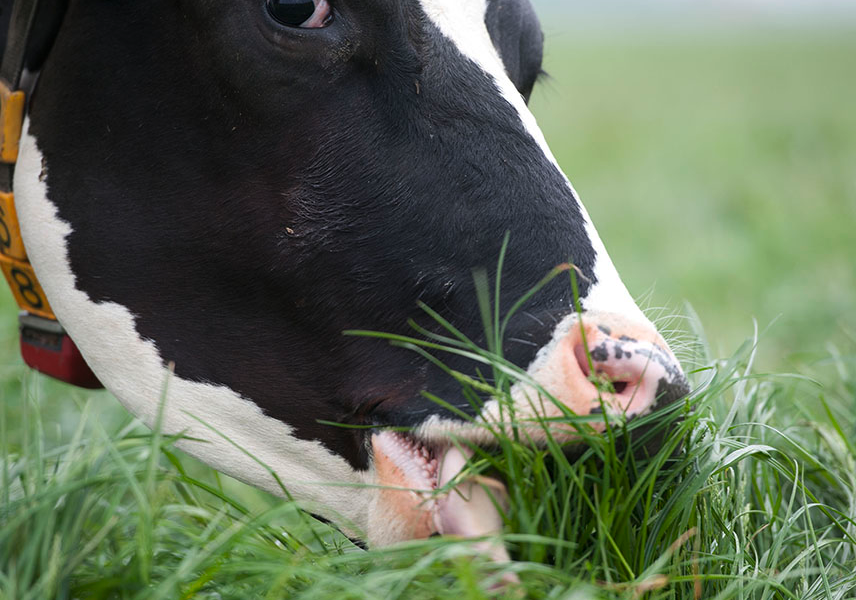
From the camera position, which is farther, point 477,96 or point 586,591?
point 477,96

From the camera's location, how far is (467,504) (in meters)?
1.76

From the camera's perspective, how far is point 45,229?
2.26 metres

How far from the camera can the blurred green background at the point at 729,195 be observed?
200 inches

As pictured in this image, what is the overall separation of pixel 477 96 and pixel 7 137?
112cm

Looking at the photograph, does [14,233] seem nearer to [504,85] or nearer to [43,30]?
[43,30]

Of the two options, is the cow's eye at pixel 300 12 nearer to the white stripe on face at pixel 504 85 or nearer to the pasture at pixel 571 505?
the white stripe on face at pixel 504 85

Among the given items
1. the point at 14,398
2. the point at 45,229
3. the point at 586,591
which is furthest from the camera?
the point at 14,398

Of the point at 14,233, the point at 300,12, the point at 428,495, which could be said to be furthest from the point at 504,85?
the point at 14,233

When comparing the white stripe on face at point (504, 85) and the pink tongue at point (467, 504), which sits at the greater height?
the white stripe on face at point (504, 85)

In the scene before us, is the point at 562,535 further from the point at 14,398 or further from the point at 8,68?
the point at 14,398

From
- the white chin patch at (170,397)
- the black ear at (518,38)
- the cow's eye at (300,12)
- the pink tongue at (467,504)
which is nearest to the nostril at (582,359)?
the pink tongue at (467,504)

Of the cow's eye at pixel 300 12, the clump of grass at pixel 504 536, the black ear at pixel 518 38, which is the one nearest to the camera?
the clump of grass at pixel 504 536

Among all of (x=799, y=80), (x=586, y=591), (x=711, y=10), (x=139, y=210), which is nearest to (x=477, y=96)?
(x=139, y=210)

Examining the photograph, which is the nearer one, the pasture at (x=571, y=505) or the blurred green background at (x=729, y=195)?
the pasture at (x=571, y=505)
